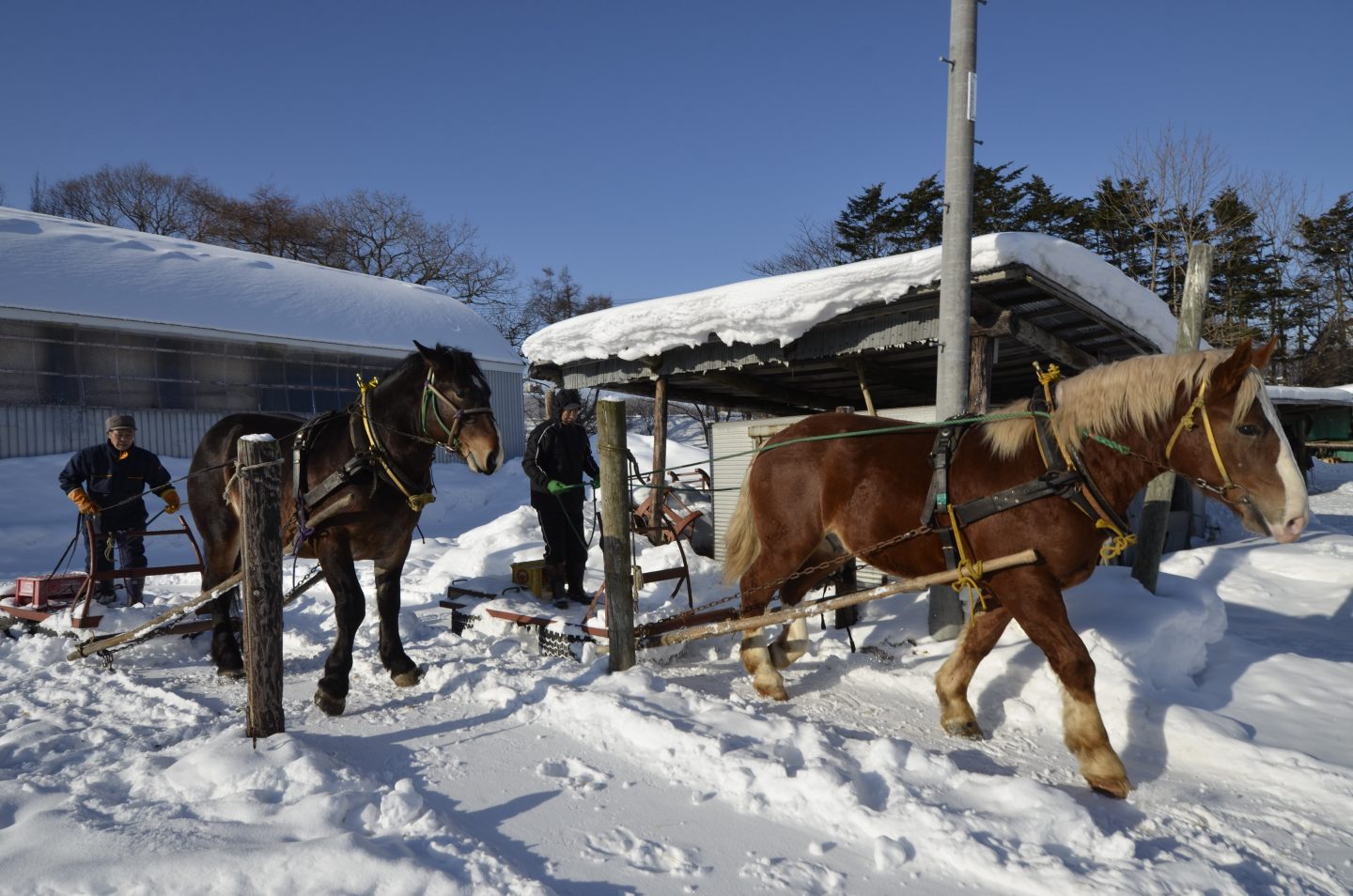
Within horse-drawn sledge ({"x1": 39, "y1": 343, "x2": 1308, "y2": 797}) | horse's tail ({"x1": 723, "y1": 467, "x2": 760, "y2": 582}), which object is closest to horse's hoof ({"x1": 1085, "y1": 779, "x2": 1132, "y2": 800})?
horse-drawn sledge ({"x1": 39, "y1": 343, "x2": 1308, "y2": 797})

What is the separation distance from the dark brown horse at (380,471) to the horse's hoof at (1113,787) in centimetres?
305

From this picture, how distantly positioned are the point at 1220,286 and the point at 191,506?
25.5 meters

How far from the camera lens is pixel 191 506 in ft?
16.9

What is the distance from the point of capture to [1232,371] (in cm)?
292

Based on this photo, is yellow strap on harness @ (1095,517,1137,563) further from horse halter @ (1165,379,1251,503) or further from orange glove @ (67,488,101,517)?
orange glove @ (67,488,101,517)

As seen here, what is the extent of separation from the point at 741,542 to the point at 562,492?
1711 mm

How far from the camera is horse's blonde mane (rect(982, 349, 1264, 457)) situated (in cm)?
304

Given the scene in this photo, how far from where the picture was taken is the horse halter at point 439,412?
4.05 metres

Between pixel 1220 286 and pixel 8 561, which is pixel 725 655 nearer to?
pixel 8 561

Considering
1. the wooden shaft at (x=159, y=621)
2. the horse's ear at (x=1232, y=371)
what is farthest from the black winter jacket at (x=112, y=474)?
the horse's ear at (x=1232, y=371)

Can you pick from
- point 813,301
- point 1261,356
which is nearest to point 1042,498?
point 1261,356

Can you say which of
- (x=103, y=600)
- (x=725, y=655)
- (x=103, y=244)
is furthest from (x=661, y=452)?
(x=103, y=244)

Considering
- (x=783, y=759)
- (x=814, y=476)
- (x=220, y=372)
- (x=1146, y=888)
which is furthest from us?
(x=220, y=372)

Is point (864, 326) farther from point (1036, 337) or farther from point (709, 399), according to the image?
point (709, 399)
